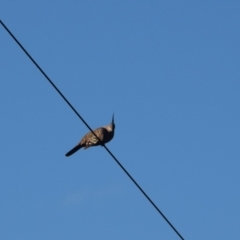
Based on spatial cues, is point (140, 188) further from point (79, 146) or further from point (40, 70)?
point (79, 146)

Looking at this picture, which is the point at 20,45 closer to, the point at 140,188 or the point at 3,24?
the point at 3,24

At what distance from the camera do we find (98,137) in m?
17.8

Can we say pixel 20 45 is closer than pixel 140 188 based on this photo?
Yes

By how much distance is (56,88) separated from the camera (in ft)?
31.1

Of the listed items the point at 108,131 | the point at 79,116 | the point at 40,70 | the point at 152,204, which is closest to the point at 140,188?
the point at 152,204

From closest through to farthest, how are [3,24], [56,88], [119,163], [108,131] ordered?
1. [3,24]
2. [56,88]
3. [119,163]
4. [108,131]

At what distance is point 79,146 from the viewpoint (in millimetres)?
18547

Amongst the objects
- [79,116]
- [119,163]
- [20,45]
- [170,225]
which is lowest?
[170,225]

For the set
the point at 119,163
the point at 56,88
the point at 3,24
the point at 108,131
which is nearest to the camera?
the point at 3,24

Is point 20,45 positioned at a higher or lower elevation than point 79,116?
higher

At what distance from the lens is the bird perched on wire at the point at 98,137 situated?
17.9m

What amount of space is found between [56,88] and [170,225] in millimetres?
1743

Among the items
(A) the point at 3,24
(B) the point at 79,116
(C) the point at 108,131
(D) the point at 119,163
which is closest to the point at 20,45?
(A) the point at 3,24

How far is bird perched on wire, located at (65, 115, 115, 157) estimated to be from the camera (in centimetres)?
1788
